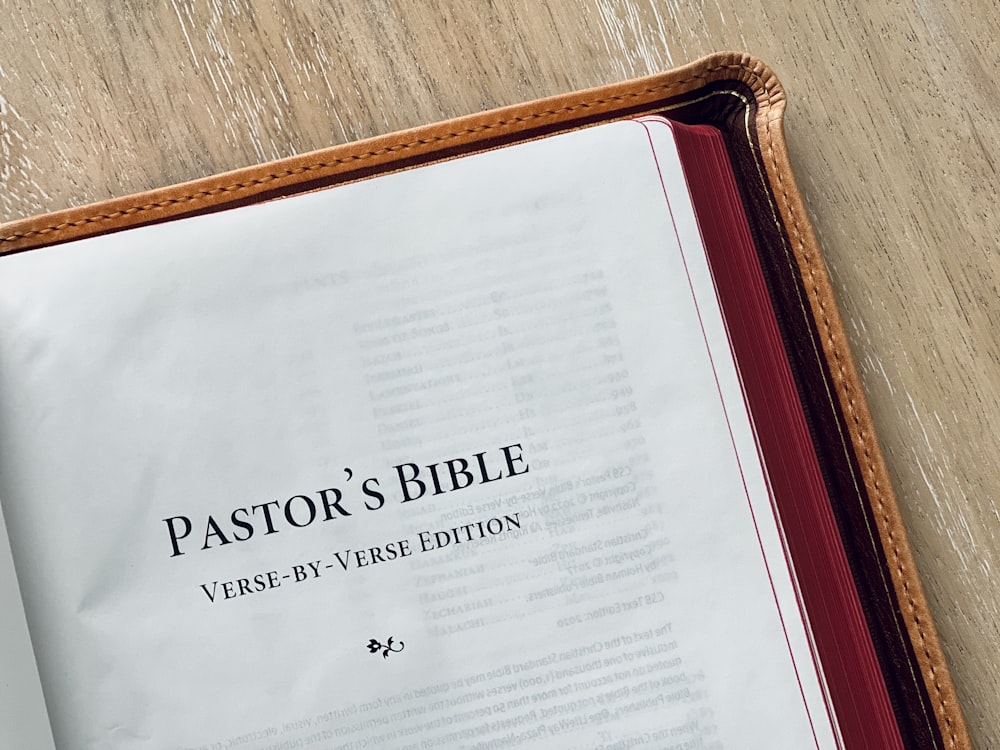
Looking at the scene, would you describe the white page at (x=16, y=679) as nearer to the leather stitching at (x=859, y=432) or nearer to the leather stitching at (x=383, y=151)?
the leather stitching at (x=383, y=151)

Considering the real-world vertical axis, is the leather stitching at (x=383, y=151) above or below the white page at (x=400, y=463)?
above

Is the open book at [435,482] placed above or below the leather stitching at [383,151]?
below

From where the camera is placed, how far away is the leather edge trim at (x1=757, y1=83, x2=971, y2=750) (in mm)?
353

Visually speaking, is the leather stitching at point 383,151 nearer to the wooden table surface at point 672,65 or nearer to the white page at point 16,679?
the wooden table surface at point 672,65

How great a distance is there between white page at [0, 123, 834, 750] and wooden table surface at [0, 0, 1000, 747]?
0.06 metres

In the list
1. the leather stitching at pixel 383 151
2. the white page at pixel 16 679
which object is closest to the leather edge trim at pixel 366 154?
the leather stitching at pixel 383 151

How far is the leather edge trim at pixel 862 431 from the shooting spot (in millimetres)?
353

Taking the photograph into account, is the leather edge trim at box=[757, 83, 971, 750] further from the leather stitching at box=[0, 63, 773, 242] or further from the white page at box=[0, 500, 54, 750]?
the white page at box=[0, 500, 54, 750]

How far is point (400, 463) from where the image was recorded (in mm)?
349

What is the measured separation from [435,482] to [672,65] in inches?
9.6

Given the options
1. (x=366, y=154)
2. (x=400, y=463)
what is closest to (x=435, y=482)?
(x=400, y=463)

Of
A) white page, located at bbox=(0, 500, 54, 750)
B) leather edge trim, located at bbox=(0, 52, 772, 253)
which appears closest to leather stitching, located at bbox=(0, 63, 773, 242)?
leather edge trim, located at bbox=(0, 52, 772, 253)

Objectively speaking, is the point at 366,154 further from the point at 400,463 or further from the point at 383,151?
the point at 400,463

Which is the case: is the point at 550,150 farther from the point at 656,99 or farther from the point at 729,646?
the point at 729,646
